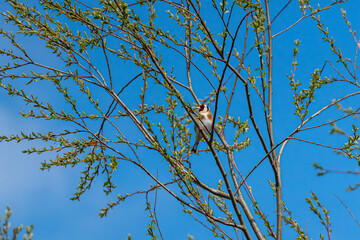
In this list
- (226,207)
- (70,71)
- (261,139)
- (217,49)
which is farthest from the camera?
(226,207)

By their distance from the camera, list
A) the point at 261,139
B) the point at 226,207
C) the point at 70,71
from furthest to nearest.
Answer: the point at 226,207 < the point at 70,71 < the point at 261,139

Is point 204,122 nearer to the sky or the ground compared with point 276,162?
nearer to the sky

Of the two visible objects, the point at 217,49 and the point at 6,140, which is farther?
the point at 6,140

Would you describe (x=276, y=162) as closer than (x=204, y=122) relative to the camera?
Yes

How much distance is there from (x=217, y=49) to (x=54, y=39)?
1.93 m

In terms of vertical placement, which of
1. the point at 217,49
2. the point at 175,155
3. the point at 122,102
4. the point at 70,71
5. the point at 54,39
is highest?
the point at 54,39

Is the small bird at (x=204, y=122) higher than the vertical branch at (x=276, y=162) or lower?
higher

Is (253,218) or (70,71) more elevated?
(70,71)

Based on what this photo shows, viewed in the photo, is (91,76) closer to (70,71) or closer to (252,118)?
(70,71)

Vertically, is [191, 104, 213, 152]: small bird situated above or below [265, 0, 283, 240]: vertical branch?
above

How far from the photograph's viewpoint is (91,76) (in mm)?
4535

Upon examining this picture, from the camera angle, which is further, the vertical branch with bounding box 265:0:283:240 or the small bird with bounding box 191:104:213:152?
Result: the small bird with bounding box 191:104:213:152

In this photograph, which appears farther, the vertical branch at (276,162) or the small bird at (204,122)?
the small bird at (204,122)

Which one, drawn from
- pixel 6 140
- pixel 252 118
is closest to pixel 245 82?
pixel 252 118
